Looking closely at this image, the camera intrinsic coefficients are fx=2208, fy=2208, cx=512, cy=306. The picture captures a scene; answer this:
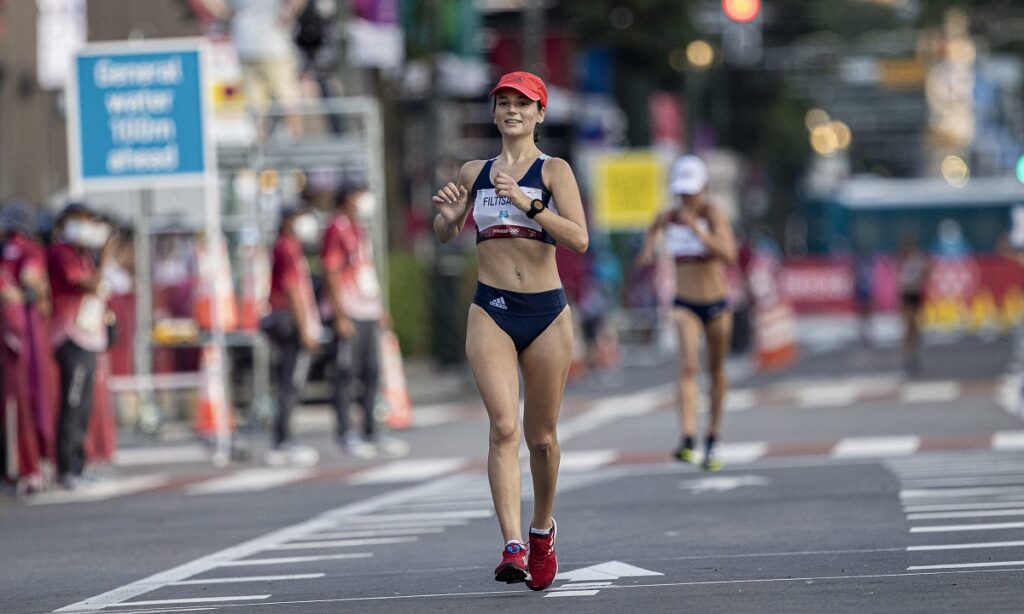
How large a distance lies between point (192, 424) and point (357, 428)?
5.82ft

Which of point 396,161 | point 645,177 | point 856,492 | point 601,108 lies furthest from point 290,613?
point 601,108

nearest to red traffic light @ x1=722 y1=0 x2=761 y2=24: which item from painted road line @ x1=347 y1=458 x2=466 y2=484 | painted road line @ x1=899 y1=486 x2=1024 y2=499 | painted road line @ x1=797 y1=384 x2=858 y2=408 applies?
painted road line @ x1=797 y1=384 x2=858 y2=408

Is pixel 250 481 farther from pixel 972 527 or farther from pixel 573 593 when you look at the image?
pixel 573 593

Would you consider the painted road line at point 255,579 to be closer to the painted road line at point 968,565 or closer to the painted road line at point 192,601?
the painted road line at point 192,601

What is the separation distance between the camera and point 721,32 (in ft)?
191

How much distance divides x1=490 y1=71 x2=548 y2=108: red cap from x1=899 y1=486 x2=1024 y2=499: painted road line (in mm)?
4424

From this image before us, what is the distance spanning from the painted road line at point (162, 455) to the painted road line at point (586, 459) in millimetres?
3301

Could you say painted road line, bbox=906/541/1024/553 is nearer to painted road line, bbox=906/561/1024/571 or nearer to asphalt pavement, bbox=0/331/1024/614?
asphalt pavement, bbox=0/331/1024/614

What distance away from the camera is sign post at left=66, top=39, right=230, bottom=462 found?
18.0 meters

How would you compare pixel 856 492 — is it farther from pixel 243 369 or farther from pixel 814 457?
pixel 243 369

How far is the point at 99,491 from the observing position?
1586 centimetres

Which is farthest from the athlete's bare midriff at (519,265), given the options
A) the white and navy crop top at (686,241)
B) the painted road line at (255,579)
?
the white and navy crop top at (686,241)

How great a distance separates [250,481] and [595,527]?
217 inches

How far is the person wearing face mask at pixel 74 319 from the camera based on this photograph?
15500 millimetres
